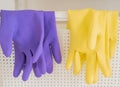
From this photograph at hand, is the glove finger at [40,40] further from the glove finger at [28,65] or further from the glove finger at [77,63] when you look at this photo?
the glove finger at [77,63]

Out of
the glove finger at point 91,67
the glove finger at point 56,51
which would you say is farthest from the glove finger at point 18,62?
the glove finger at point 91,67

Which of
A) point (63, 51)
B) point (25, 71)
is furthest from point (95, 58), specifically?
point (25, 71)

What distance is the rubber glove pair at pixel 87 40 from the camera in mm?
674

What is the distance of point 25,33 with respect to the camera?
0.70 meters

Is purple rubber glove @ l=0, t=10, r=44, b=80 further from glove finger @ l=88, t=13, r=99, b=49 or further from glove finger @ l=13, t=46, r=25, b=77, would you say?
glove finger @ l=88, t=13, r=99, b=49

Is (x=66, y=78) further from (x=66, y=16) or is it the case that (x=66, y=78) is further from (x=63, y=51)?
(x=66, y=16)

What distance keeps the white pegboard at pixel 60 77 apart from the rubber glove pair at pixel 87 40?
6 cm

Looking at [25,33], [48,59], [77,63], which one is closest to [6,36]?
[25,33]

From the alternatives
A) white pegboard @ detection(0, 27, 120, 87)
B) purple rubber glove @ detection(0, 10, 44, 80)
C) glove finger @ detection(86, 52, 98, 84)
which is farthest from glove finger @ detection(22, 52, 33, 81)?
glove finger @ detection(86, 52, 98, 84)

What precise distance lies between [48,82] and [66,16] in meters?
0.30

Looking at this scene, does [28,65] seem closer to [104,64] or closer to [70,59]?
[70,59]

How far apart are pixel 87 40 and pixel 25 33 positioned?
0.23m

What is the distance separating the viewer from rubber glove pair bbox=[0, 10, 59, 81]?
0.67 meters

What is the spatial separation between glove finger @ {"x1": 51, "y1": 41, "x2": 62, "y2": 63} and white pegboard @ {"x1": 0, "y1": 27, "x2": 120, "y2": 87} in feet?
0.19
